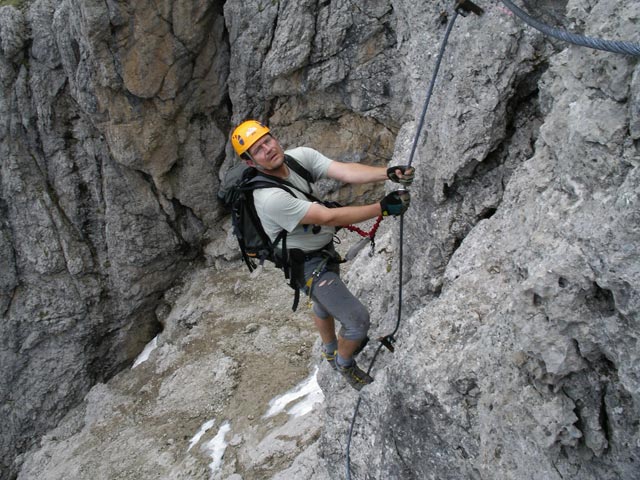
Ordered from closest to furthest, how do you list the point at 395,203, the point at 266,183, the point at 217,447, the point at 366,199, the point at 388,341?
1. the point at 395,203
2. the point at 266,183
3. the point at 388,341
4. the point at 217,447
5. the point at 366,199

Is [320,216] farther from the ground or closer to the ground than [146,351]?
farther from the ground

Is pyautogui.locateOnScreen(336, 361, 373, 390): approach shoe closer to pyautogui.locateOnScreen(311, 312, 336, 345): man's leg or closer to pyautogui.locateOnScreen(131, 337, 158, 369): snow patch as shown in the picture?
pyautogui.locateOnScreen(311, 312, 336, 345): man's leg

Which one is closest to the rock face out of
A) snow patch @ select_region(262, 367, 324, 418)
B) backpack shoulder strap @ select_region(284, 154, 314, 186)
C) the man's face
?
snow patch @ select_region(262, 367, 324, 418)

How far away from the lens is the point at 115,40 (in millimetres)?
15789

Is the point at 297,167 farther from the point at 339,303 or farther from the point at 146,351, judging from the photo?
the point at 146,351

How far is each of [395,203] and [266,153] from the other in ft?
5.28

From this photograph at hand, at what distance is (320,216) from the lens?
16.7 ft

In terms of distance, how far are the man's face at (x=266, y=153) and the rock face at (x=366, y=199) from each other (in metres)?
1.71

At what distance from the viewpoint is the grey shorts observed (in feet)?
19.4

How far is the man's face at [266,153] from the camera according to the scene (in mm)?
5398

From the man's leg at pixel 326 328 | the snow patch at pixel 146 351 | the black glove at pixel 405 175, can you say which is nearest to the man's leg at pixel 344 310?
the man's leg at pixel 326 328

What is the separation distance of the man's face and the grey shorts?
4.36 ft

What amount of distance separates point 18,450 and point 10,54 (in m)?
14.9

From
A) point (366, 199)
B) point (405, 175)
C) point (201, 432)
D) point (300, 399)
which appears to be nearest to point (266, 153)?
point (405, 175)
